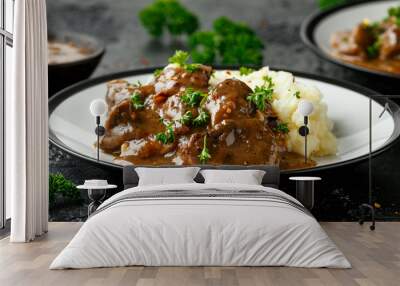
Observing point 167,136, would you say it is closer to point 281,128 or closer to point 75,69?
point 281,128

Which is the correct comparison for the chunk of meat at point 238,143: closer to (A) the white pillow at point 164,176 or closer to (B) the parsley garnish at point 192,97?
(A) the white pillow at point 164,176

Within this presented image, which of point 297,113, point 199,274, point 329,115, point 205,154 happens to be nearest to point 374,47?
point 329,115

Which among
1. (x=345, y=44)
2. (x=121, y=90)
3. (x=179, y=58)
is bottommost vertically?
(x=121, y=90)

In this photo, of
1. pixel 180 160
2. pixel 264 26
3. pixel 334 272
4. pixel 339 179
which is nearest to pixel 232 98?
pixel 180 160

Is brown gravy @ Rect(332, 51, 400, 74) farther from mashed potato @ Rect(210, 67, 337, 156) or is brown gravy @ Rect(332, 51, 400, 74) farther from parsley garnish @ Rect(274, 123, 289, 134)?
parsley garnish @ Rect(274, 123, 289, 134)

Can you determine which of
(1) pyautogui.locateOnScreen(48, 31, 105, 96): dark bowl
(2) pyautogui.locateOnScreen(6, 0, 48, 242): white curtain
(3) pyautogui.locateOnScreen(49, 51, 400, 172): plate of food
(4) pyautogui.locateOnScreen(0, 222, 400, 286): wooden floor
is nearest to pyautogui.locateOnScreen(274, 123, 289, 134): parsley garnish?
(3) pyautogui.locateOnScreen(49, 51, 400, 172): plate of food

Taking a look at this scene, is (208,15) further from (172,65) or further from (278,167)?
(278,167)
